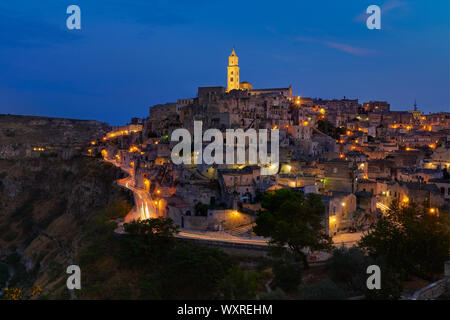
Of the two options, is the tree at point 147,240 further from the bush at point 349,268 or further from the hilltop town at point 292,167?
the bush at point 349,268

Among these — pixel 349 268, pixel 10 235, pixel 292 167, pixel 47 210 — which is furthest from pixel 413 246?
pixel 47 210

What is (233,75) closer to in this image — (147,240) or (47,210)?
(47,210)

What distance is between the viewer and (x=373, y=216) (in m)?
38.2

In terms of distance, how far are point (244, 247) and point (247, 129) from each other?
34732mm

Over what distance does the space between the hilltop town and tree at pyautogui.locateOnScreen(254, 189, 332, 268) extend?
14.3ft

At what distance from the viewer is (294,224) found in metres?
27.6

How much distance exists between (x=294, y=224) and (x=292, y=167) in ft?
73.9

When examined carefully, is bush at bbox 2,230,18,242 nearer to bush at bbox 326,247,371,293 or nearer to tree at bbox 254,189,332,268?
tree at bbox 254,189,332,268

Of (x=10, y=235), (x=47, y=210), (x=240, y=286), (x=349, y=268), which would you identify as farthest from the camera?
(x=47, y=210)

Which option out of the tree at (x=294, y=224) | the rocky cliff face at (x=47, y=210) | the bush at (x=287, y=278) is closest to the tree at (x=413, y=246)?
the tree at (x=294, y=224)

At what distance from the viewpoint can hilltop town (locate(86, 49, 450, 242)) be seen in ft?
123
